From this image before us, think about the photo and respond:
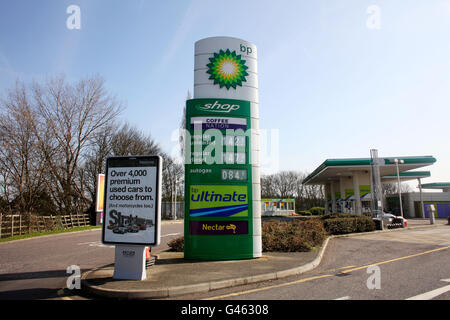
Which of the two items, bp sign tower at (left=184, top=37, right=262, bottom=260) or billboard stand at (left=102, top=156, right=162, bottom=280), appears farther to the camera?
bp sign tower at (left=184, top=37, right=262, bottom=260)

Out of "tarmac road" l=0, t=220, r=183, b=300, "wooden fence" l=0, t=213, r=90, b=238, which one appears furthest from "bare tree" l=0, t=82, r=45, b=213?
"tarmac road" l=0, t=220, r=183, b=300

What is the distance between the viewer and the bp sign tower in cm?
947

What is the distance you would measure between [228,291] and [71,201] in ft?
102

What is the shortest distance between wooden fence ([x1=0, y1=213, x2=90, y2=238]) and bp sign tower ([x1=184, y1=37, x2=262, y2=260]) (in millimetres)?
17507

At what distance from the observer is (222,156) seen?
9781 mm

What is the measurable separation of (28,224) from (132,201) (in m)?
20.1

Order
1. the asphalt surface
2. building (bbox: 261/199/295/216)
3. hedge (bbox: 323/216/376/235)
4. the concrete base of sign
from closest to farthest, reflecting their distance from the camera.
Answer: the asphalt surface < the concrete base of sign < hedge (bbox: 323/216/376/235) < building (bbox: 261/199/295/216)

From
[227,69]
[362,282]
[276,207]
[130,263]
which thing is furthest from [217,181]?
[276,207]

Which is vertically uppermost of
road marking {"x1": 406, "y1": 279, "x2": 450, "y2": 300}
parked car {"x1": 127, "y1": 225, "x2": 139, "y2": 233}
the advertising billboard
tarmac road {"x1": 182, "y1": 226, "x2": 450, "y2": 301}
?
the advertising billboard

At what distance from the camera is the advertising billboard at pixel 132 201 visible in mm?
7051

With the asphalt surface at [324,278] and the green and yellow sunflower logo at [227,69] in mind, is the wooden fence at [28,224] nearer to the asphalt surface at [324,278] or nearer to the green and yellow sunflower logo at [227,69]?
the asphalt surface at [324,278]

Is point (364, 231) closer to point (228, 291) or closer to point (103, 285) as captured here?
point (228, 291)

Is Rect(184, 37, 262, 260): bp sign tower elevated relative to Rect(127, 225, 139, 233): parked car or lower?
elevated

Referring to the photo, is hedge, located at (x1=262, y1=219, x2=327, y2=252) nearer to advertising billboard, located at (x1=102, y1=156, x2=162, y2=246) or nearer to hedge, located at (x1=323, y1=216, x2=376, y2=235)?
hedge, located at (x1=323, y1=216, x2=376, y2=235)
